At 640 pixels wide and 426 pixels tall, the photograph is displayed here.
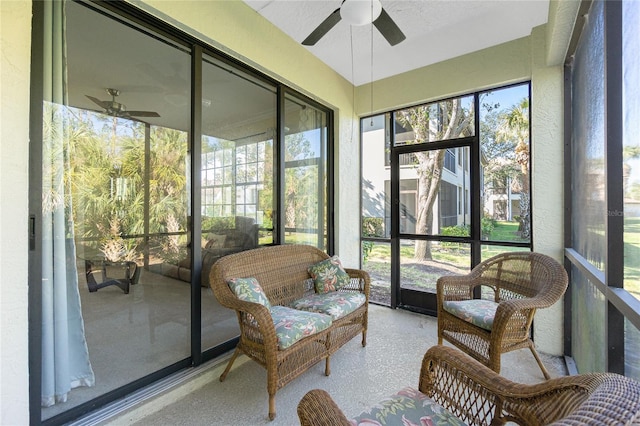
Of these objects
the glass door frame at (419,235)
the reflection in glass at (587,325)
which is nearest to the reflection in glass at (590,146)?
the reflection in glass at (587,325)

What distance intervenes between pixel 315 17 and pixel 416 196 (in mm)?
2328

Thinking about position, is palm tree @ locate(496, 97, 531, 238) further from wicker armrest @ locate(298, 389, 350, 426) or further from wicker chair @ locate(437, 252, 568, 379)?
wicker armrest @ locate(298, 389, 350, 426)

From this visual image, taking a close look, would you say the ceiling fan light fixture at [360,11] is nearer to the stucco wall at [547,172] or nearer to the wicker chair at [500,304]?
the stucco wall at [547,172]

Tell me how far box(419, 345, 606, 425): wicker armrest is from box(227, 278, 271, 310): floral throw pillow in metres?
1.20

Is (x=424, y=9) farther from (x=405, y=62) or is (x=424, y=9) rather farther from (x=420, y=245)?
(x=420, y=245)

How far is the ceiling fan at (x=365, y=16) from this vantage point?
6.29 feet

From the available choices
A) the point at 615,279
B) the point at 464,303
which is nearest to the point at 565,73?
the point at 615,279

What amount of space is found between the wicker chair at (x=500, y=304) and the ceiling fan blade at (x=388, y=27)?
6.95 ft

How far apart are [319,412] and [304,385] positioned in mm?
1277

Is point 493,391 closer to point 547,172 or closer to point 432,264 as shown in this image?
point 547,172

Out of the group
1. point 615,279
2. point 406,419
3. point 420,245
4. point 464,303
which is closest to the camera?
point 406,419

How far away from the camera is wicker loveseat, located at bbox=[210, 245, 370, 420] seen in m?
1.79

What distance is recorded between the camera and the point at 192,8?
2.02m

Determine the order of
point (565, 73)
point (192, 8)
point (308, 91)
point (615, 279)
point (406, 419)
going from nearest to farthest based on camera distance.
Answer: point (406, 419) → point (615, 279) → point (192, 8) → point (565, 73) → point (308, 91)
